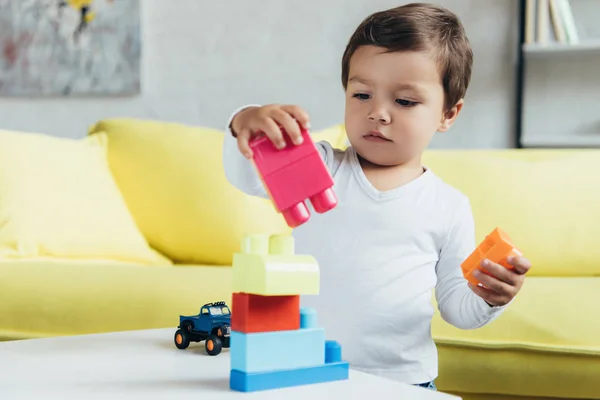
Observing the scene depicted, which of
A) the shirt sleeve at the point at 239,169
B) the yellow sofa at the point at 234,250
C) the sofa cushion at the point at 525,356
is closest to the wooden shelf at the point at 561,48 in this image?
the yellow sofa at the point at 234,250

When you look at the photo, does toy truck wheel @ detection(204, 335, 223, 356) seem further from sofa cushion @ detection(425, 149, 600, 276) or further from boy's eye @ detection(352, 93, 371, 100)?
sofa cushion @ detection(425, 149, 600, 276)

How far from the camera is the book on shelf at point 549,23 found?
7.82ft

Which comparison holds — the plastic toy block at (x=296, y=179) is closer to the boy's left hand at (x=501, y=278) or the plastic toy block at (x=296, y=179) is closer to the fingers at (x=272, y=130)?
the fingers at (x=272, y=130)

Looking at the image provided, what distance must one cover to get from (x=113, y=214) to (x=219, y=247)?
0.28m

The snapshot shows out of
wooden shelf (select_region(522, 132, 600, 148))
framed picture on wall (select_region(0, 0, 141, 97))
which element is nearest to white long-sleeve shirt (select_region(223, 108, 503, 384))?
wooden shelf (select_region(522, 132, 600, 148))

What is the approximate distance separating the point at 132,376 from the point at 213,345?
145 mm

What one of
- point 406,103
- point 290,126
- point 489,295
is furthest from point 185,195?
point 290,126

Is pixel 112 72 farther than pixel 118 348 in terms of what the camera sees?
Yes

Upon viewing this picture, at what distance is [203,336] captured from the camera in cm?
94

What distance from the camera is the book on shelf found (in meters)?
2.38

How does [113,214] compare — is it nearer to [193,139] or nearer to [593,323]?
[193,139]

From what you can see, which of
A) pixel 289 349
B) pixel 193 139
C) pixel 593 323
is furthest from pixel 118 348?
pixel 193 139

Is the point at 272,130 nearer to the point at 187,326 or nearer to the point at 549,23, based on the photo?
the point at 187,326

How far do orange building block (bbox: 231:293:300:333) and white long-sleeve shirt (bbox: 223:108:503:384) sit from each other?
11.5 inches
